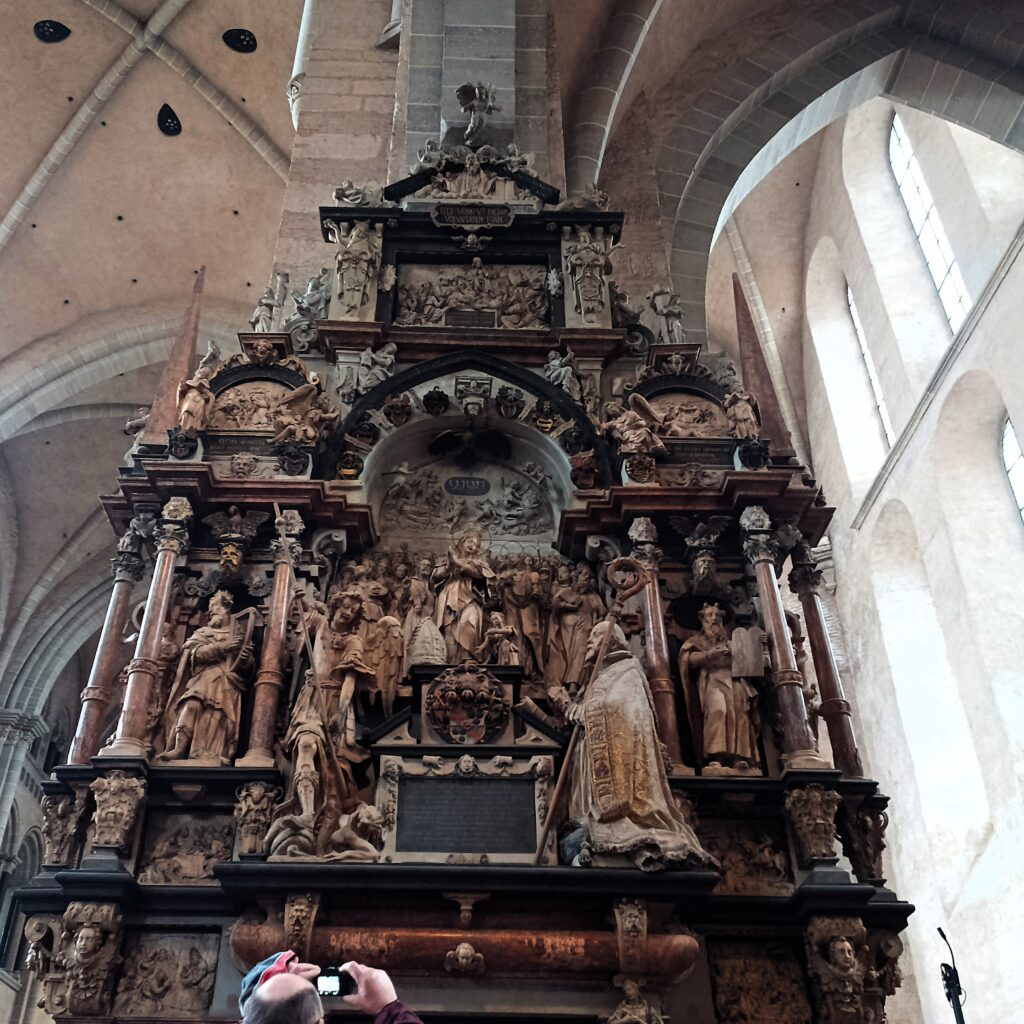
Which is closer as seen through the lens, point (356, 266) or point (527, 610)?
point (527, 610)

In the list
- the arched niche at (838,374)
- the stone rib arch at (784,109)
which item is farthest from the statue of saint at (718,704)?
the arched niche at (838,374)

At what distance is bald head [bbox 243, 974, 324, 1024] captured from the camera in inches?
88.4

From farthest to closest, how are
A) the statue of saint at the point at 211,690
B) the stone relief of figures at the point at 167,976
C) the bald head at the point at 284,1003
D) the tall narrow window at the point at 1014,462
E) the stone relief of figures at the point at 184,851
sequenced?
1. the tall narrow window at the point at 1014,462
2. the statue of saint at the point at 211,690
3. the stone relief of figures at the point at 184,851
4. the stone relief of figures at the point at 167,976
5. the bald head at the point at 284,1003

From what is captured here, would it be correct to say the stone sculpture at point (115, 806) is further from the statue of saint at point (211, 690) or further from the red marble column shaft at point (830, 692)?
the red marble column shaft at point (830, 692)

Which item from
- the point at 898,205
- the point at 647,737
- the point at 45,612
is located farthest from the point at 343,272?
the point at 45,612

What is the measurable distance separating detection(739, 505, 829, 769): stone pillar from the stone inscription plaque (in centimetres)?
174

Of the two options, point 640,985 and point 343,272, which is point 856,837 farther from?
point 343,272

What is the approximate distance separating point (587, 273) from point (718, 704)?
410cm

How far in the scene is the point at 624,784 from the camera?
5.97 m

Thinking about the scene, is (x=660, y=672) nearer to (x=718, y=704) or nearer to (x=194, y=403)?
(x=718, y=704)

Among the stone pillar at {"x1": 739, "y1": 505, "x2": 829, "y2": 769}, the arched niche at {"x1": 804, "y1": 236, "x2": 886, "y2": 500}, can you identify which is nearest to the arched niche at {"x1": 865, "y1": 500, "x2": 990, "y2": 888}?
the arched niche at {"x1": 804, "y1": 236, "x2": 886, "y2": 500}

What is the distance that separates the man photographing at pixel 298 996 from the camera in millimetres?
2258

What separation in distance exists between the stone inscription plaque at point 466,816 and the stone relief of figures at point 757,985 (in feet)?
4.37

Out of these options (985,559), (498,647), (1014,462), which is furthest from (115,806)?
(1014,462)
